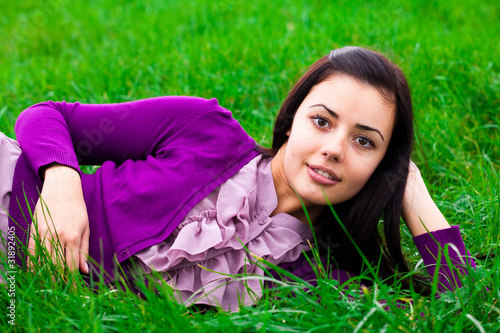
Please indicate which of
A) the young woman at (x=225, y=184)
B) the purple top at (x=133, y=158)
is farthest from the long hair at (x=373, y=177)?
the purple top at (x=133, y=158)

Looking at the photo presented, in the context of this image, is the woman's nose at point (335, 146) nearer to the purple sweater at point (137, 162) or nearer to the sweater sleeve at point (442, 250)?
the purple sweater at point (137, 162)

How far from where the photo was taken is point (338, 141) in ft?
6.16

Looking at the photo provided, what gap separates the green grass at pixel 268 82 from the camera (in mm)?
1590

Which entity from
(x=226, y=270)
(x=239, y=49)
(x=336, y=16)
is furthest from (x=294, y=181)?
(x=336, y=16)

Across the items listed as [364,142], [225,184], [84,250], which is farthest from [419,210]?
[84,250]

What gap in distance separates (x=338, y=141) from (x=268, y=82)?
1789mm

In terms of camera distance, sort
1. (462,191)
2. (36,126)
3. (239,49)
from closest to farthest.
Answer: (36,126) < (462,191) < (239,49)

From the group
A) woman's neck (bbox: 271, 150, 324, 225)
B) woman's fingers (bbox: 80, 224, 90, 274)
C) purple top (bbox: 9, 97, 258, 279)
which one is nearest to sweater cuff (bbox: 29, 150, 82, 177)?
purple top (bbox: 9, 97, 258, 279)

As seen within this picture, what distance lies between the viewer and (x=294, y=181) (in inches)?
77.3

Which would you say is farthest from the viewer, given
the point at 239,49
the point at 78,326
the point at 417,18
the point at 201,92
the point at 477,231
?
the point at 417,18

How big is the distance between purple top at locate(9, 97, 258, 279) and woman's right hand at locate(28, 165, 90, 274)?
5 centimetres

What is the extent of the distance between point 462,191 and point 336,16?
2.51 metres

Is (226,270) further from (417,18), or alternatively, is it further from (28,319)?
(417,18)

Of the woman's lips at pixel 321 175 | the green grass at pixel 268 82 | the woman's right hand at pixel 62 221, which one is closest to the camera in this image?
the green grass at pixel 268 82
